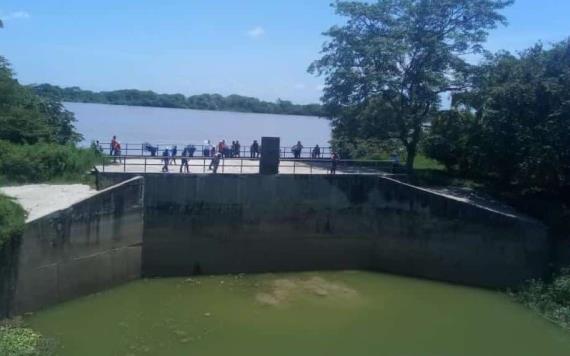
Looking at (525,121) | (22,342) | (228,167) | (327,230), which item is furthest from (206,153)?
(22,342)

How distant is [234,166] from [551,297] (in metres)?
12.8

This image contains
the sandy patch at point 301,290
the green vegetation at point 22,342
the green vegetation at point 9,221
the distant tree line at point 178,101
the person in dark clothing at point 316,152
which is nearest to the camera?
the green vegetation at point 22,342

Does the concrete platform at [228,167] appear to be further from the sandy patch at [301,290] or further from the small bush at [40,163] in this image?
the sandy patch at [301,290]

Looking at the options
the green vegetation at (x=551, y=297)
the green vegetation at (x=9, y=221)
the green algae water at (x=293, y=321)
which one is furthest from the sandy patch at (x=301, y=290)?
the green vegetation at (x=9, y=221)

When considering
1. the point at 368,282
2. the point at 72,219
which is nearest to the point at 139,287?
the point at 72,219

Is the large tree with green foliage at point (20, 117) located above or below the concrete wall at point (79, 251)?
above

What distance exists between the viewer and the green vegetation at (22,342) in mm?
13969

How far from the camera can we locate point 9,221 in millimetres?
16484

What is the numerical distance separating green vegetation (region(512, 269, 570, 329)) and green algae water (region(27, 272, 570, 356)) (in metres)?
0.35

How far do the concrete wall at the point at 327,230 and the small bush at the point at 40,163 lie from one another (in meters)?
1.75

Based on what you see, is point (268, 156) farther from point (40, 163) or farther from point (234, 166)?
point (40, 163)

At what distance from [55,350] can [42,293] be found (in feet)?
10.9

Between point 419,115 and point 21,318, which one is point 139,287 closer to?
point 21,318

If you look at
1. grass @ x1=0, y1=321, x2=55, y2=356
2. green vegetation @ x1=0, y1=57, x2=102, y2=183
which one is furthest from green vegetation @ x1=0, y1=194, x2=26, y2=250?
green vegetation @ x1=0, y1=57, x2=102, y2=183
